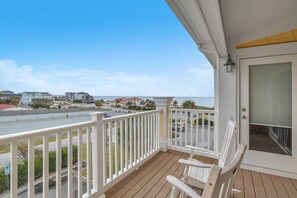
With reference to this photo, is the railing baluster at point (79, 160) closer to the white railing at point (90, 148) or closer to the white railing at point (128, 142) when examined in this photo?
the white railing at point (90, 148)

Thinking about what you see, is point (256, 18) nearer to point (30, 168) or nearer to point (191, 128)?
point (191, 128)

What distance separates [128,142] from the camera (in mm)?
2848

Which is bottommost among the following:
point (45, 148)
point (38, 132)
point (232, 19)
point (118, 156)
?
point (118, 156)

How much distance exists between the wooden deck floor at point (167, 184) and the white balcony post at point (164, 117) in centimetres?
77

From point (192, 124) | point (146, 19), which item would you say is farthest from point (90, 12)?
point (192, 124)

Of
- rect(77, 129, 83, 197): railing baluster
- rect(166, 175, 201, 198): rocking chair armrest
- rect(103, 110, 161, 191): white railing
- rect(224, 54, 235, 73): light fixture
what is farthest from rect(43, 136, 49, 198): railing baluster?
rect(224, 54, 235, 73): light fixture

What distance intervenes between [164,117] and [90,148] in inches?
82.1

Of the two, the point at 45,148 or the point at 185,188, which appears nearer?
the point at 185,188

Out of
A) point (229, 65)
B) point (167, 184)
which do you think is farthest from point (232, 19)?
point (167, 184)

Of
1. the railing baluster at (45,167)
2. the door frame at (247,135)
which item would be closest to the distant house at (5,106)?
the railing baluster at (45,167)

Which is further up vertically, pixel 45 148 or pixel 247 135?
pixel 45 148

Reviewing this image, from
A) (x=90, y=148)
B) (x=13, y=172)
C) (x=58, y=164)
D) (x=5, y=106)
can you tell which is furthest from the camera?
(x=90, y=148)

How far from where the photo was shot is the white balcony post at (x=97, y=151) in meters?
2.05

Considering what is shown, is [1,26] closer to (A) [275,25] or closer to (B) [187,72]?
(A) [275,25]
